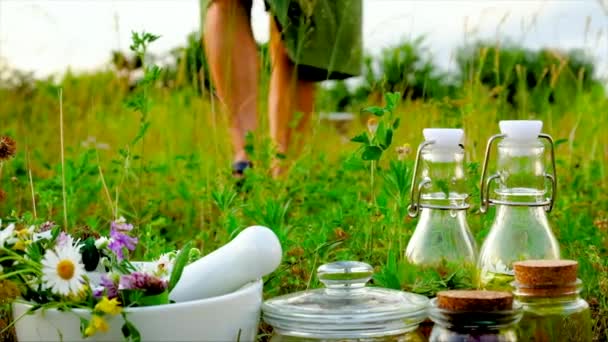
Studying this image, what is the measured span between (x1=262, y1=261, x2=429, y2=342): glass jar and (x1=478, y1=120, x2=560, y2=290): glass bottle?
0.19 m

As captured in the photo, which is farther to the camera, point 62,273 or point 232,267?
point 232,267

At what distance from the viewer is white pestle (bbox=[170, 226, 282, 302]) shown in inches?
58.1

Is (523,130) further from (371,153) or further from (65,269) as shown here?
(65,269)

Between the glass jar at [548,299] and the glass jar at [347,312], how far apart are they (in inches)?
6.3

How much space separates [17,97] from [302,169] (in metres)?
3.69

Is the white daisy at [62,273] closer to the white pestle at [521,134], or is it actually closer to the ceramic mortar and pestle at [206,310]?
the ceramic mortar and pestle at [206,310]

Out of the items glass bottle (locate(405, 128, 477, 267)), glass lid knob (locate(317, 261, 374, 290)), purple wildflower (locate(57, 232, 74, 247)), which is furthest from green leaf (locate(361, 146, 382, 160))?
purple wildflower (locate(57, 232, 74, 247))

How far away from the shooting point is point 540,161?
157cm

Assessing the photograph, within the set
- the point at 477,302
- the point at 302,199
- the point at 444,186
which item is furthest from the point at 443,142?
the point at 302,199

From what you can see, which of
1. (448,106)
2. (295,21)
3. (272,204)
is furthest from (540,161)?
(295,21)

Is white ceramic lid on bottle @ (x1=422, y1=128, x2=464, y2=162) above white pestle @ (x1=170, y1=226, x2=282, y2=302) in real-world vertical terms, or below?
above

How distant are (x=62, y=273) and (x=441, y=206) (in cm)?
65

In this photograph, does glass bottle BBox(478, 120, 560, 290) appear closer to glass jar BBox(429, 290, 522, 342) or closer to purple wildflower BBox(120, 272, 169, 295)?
glass jar BBox(429, 290, 522, 342)

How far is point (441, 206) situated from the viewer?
1.58m
